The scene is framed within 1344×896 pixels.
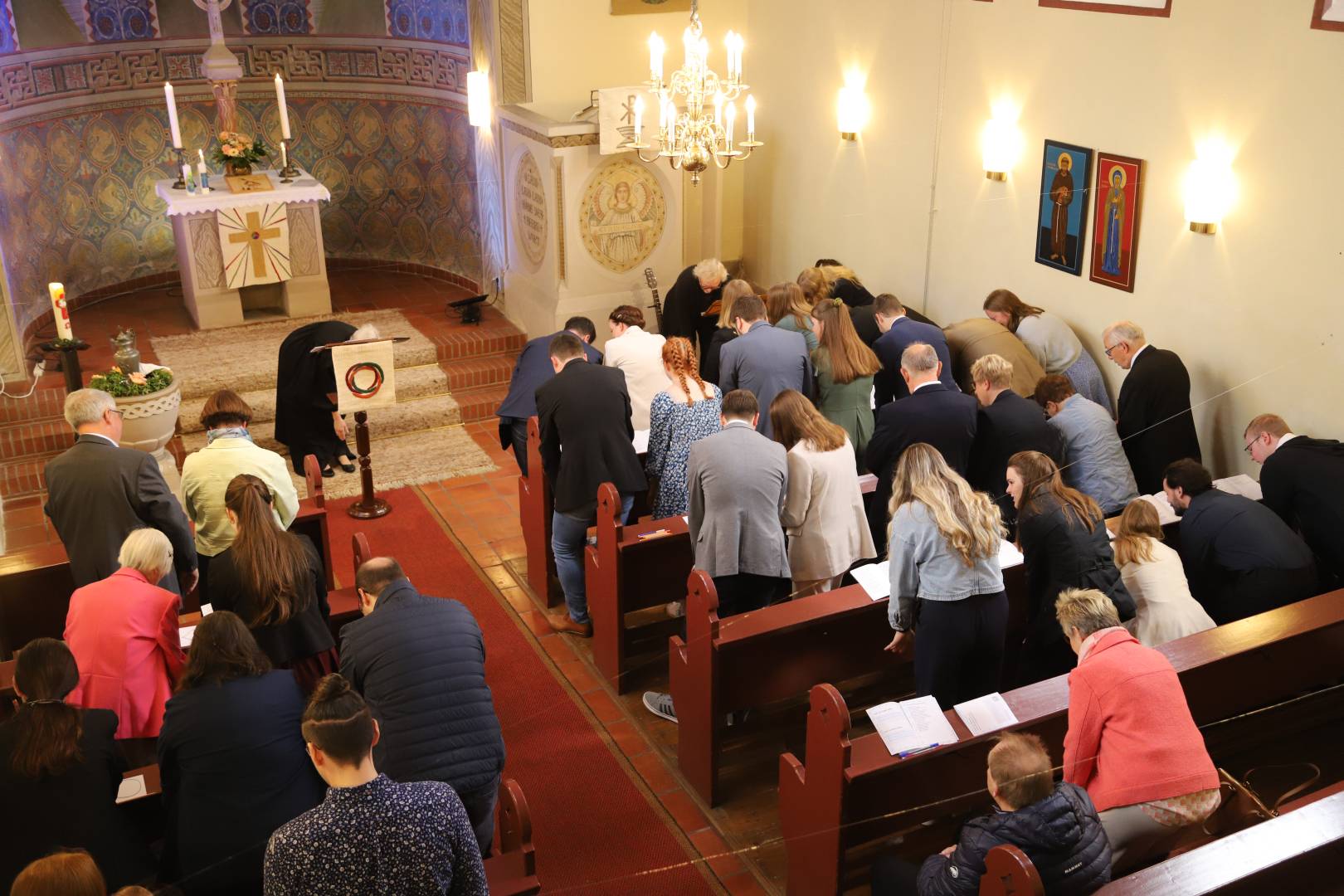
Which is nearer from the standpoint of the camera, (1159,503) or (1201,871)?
(1201,871)

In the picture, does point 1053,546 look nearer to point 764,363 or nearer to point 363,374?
point 764,363

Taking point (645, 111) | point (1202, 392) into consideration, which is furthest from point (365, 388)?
point (1202, 392)

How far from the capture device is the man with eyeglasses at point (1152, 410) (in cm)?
654

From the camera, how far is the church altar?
938 centimetres

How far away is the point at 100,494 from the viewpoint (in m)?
5.10

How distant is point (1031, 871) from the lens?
9.95 ft

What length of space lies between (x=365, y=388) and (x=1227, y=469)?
497 centimetres

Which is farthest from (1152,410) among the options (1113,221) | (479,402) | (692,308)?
(479,402)

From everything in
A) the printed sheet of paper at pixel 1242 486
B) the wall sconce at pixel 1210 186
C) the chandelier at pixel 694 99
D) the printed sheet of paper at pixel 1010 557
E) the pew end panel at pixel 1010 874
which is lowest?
the printed sheet of paper at pixel 1242 486

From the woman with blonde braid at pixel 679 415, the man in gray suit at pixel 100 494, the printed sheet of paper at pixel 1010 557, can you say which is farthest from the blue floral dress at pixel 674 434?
the man in gray suit at pixel 100 494

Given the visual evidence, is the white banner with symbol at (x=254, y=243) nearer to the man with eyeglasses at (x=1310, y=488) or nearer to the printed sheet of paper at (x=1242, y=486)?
the printed sheet of paper at (x=1242, y=486)

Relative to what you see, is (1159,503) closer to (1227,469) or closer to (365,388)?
(1227,469)

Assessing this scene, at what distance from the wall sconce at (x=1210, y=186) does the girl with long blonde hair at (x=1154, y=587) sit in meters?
2.38

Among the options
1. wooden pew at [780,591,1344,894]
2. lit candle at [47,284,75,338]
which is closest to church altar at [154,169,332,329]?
lit candle at [47,284,75,338]
